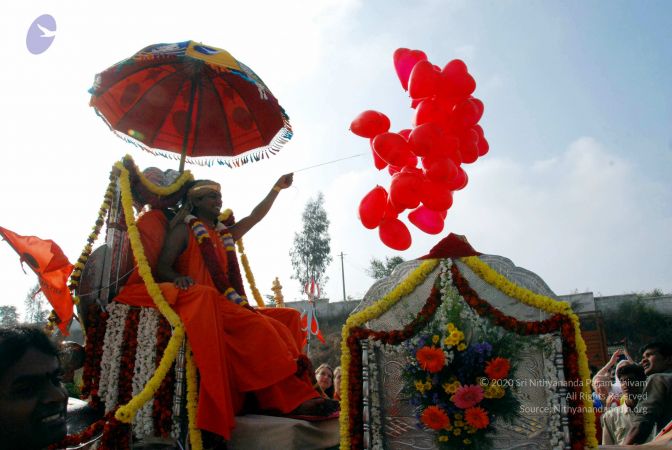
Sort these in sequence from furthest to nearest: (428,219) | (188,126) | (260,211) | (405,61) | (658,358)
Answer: (405,61) < (428,219) < (188,126) < (260,211) < (658,358)

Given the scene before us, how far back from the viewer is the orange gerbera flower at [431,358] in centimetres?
336

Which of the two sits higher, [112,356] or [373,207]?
[373,207]

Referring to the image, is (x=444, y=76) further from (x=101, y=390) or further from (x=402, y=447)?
(x=101, y=390)

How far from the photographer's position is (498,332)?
333 centimetres

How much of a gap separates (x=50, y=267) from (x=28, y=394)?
245 cm

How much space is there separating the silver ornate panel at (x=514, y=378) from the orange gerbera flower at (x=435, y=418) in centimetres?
9

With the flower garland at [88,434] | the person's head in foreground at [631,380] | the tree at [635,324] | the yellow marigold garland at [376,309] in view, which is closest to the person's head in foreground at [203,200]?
the flower garland at [88,434]

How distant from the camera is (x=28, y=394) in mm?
1952

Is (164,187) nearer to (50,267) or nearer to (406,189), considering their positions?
(50,267)

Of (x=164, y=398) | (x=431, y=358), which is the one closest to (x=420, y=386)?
(x=431, y=358)

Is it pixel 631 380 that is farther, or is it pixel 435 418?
pixel 631 380

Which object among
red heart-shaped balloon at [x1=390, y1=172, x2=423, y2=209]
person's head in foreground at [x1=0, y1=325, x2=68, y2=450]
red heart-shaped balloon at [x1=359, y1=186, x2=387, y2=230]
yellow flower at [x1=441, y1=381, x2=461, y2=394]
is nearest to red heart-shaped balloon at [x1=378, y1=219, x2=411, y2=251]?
red heart-shaped balloon at [x1=359, y1=186, x2=387, y2=230]

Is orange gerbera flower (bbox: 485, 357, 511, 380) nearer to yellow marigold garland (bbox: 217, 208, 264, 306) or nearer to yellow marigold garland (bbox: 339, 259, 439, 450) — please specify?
yellow marigold garland (bbox: 339, 259, 439, 450)

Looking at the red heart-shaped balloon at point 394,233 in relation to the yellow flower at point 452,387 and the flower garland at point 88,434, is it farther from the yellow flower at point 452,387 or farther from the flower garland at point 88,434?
the flower garland at point 88,434
